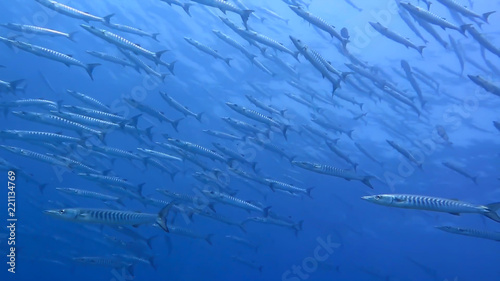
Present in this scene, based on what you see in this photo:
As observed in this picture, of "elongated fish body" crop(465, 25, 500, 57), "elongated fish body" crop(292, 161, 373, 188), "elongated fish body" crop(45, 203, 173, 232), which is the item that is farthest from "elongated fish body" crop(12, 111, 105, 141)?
"elongated fish body" crop(465, 25, 500, 57)

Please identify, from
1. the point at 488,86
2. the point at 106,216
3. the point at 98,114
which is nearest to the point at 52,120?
the point at 98,114

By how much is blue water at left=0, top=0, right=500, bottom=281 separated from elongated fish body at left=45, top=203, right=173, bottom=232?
5846 mm

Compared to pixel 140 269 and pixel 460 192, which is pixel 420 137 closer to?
pixel 460 192

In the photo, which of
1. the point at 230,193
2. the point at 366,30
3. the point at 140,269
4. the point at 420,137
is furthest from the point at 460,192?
the point at 140,269

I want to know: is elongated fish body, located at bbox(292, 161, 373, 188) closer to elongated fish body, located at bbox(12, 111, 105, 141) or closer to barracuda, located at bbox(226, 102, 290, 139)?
barracuda, located at bbox(226, 102, 290, 139)

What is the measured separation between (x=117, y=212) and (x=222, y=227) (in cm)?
3262

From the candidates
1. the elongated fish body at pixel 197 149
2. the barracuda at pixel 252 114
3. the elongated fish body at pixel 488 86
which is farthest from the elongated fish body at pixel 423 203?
the elongated fish body at pixel 197 149

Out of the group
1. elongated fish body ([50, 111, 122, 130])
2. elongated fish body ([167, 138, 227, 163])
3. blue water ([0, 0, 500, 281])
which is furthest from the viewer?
blue water ([0, 0, 500, 281])

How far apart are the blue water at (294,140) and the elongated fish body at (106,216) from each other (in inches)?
230

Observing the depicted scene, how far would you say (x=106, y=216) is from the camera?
254 inches

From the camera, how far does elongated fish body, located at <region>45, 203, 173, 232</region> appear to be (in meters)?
6.28

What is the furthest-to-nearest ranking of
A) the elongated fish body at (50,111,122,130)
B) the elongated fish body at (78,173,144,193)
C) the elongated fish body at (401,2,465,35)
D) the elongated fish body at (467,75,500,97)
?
the elongated fish body at (78,173,144,193), the elongated fish body at (50,111,122,130), the elongated fish body at (467,75,500,97), the elongated fish body at (401,2,465,35)

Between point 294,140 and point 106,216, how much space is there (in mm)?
20499

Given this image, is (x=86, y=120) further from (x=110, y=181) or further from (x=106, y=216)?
(x=106, y=216)
